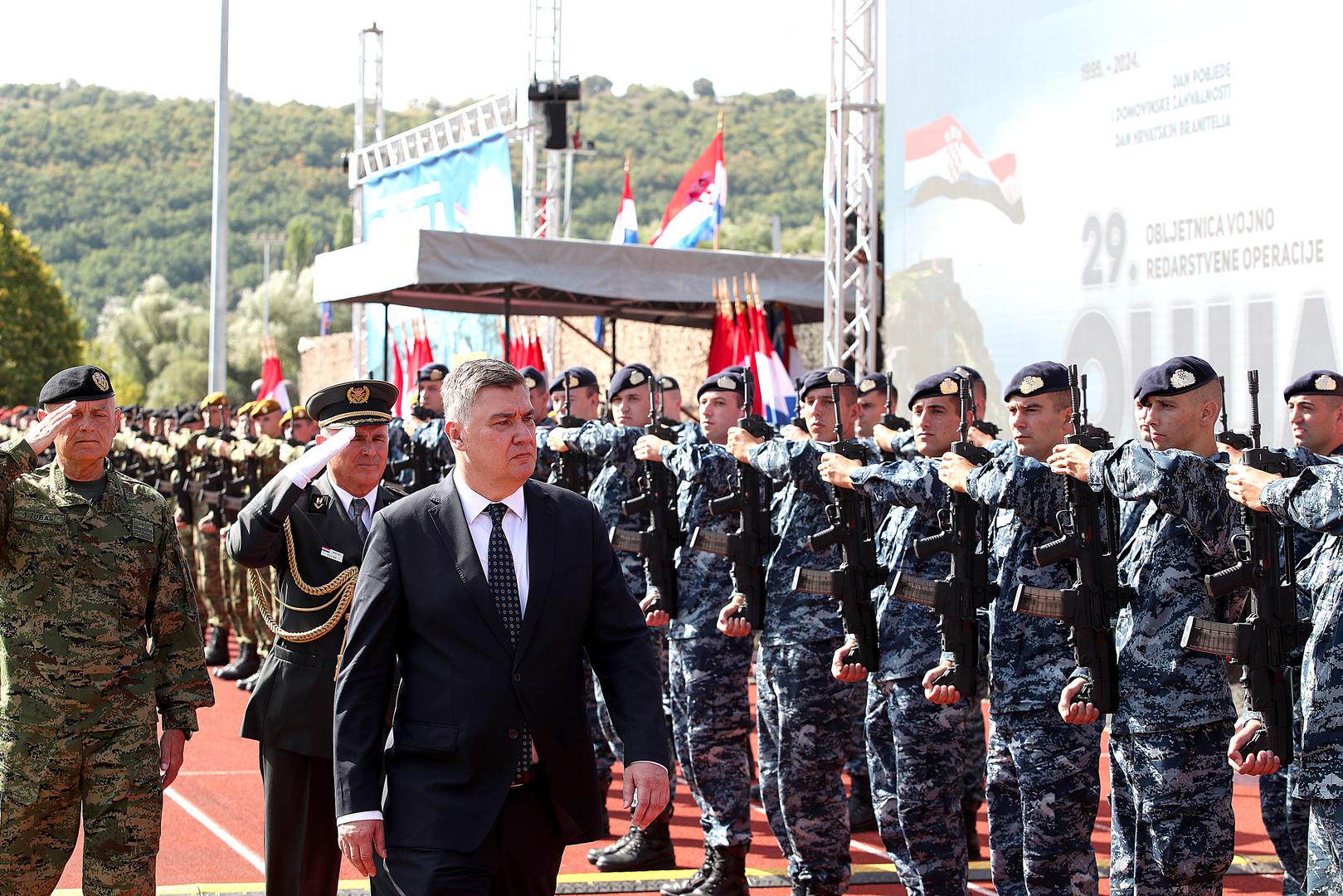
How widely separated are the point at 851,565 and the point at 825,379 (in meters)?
0.90

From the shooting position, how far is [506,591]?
152 inches

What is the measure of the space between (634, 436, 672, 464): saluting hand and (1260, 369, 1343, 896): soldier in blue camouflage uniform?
287 cm

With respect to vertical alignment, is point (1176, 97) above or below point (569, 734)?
above

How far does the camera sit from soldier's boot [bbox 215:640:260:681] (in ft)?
43.1

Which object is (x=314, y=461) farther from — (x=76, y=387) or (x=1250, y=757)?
(x=1250, y=757)

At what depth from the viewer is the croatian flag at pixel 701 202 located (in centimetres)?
1781

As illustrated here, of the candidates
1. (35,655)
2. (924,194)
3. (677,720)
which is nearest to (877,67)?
(924,194)

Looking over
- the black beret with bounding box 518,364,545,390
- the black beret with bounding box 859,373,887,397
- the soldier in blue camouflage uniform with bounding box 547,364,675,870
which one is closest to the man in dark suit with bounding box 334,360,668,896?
the soldier in blue camouflage uniform with bounding box 547,364,675,870

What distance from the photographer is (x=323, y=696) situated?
208 inches

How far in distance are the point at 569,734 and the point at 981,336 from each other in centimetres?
814

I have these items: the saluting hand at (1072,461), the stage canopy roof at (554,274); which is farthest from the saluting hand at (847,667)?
the stage canopy roof at (554,274)

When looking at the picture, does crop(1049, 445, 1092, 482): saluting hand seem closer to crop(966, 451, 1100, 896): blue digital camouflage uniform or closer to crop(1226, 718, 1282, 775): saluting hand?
Result: crop(966, 451, 1100, 896): blue digital camouflage uniform

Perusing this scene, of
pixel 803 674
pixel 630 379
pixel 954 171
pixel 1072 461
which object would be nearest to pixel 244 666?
pixel 630 379

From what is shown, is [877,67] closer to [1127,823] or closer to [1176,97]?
[1176,97]
